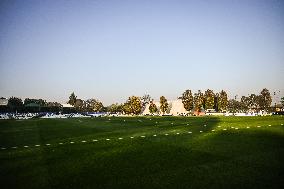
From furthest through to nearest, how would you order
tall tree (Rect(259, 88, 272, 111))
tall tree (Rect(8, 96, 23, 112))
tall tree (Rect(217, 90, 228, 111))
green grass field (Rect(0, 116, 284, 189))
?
tall tree (Rect(259, 88, 272, 111)), tall tree (Rect(217, 90, 228, 111)), tall tree (Rect(8, 96, 23, 112)), green grass field (Rect(0, 116, 284, 189))

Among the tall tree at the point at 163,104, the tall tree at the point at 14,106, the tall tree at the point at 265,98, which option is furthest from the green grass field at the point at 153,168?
the tall tree at the point at 265,98

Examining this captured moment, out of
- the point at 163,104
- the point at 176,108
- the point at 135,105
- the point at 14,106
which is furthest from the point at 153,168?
the point at 135,105

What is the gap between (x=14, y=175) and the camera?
30.2 feet

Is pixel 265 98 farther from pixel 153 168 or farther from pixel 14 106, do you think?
pixel 153 168

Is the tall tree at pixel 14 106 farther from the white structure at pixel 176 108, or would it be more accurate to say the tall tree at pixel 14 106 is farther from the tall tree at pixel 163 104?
the white structure at pixel 176 108

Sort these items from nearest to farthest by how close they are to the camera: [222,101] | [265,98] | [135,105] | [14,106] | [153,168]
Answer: [153,168]
[14,106]
[222,101]
[135,105]
[265,98]

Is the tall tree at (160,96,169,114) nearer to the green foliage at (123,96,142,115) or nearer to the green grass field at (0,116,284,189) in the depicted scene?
the green foliage at (123,96,142,115)

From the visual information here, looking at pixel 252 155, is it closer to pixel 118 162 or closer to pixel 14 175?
pixel 118 162

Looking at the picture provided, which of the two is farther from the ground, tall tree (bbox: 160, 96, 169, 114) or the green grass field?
tall tree (bbox: 160, 96, 169, 114)

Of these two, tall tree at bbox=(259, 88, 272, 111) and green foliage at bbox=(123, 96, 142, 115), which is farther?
tall tree at bbox=(259, 88, 272, 111)

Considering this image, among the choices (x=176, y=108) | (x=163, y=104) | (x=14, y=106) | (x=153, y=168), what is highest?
(x=14, y=106)

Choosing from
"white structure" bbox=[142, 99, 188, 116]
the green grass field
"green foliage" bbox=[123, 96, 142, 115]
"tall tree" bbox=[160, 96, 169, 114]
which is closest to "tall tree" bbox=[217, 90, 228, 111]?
"white structure" bbox=[142, 99, 188, 116]

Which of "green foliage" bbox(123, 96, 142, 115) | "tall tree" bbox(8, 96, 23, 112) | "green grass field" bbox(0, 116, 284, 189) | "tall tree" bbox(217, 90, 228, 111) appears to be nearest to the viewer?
"green grass field" bbox(0, 116, 284, 189)

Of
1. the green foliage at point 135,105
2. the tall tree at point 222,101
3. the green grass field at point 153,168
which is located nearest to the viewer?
the green grass field at point 153,168
